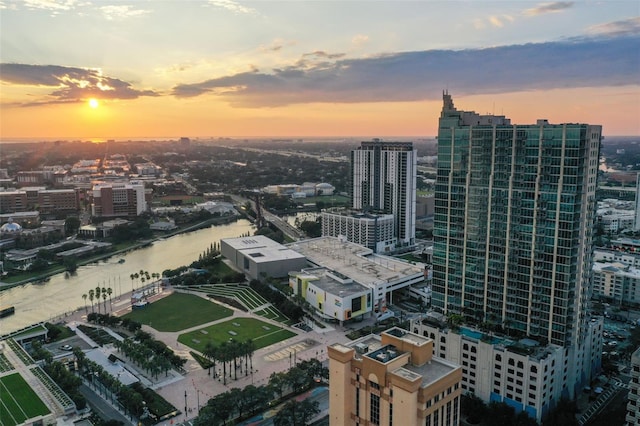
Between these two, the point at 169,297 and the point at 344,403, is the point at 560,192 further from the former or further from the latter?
the point at 169,297

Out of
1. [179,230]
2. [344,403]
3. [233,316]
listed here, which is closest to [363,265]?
[233,316]

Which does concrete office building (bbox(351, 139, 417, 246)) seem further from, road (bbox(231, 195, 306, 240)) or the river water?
the river water

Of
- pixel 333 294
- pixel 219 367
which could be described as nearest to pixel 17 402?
pixel 219 367

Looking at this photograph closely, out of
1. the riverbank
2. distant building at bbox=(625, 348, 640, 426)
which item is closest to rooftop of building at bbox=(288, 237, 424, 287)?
distant building at bbox=(625, 348, 640, 426)

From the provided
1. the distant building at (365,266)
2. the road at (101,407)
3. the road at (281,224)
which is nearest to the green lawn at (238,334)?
the road at (101,407)

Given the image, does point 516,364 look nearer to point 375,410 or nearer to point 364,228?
point 375,410
